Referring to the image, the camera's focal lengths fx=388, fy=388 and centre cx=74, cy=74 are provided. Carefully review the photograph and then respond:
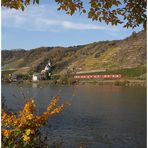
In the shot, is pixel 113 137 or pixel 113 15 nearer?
pixel 113 15

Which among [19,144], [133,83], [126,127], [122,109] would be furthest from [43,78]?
[19,144]

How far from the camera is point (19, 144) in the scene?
541 cm

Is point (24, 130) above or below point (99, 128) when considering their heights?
above

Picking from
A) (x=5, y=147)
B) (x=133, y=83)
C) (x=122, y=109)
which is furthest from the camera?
(x=133, y=83)

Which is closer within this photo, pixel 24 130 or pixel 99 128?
pixel 24 130

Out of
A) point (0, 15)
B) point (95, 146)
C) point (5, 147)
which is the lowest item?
point (95, 146)

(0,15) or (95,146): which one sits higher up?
(0,15)

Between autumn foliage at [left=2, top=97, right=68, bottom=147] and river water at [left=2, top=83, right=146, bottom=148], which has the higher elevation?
Answer: autumn foliage at [left=2, top=97, right=68, bottom=147]

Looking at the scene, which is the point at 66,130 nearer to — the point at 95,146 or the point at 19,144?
the point at 95,146

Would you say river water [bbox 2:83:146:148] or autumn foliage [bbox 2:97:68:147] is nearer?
autumn foliage [bbox 2:97:68:147]

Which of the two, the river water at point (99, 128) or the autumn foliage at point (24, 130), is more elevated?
the autumn foliage at point (24, 130)

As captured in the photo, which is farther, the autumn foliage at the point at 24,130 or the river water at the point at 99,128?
the river water at the point at 99,128

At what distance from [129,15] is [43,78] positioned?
419 feet

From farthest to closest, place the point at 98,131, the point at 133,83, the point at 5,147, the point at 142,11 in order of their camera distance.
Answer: the point at 133,83 → the point at 98,131 → the point at 5,147 → the point at 142,11
